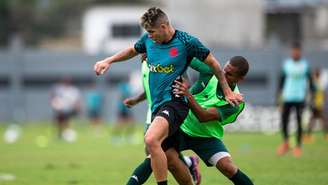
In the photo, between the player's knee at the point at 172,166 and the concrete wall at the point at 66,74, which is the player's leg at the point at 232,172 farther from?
the concrete wall at the point at 66,74

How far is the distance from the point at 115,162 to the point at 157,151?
8.03 metres

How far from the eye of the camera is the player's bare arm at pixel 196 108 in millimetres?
10547

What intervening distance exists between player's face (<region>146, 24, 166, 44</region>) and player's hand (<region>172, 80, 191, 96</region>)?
1.74 ft

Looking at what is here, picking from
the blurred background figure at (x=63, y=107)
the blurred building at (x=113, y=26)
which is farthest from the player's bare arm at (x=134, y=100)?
the blurred building at (x=113, y=26)

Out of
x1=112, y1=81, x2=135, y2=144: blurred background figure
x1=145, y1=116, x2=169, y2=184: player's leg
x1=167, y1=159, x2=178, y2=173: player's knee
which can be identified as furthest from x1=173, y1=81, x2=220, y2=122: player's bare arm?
x1=112, y1=81, x2=135, y2=144: blurred background figure

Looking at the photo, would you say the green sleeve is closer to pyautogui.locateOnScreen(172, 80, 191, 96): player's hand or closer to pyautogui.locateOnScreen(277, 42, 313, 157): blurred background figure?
pyautogui.locateOnScreen(172, 80, 191, 96): player's hand

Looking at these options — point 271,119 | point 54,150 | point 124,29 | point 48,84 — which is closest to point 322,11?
point 124,29

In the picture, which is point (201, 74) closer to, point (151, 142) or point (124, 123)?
point (151, 142)

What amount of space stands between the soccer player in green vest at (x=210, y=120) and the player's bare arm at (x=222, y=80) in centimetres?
30

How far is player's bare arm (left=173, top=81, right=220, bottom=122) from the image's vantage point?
1055cm

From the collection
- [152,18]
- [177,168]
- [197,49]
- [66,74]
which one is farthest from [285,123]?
[66,74]

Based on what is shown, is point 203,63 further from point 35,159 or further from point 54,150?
point 54,150

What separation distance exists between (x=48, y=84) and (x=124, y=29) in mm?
12884

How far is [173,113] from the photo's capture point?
1049 cm
